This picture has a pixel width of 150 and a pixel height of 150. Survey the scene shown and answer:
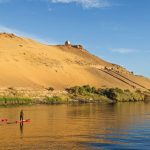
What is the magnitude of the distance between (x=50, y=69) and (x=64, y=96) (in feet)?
107

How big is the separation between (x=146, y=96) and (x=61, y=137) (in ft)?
280

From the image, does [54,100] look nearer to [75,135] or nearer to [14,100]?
[14,100]

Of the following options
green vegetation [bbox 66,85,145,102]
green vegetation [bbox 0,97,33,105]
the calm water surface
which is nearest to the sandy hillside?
green vegetation [bbox 66,85,145,102]

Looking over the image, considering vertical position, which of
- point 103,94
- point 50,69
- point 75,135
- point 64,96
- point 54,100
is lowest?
point 75,135

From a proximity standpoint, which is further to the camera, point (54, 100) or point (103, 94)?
point (103, 94)

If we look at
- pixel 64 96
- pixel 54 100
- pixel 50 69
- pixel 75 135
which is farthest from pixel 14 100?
pixel 50 69

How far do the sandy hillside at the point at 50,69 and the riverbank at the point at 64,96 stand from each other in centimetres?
897

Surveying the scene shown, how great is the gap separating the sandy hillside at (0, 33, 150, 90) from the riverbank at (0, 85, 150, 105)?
29.4 ft

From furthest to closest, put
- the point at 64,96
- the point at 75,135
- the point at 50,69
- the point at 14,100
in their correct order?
the point at 50,69, the point at 64,96, the point at 14,100, the point at 75,135

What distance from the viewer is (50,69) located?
397ft

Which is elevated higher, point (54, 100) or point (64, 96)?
point (64, 96)

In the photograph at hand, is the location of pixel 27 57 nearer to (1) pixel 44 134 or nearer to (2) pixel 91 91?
(2) pixel 91 91

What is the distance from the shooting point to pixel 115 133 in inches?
1465

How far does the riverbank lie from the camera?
77.8 meters
